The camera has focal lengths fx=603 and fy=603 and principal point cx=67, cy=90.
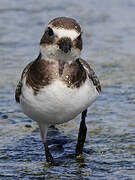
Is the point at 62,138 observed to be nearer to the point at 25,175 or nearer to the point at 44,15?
the point at 25,175

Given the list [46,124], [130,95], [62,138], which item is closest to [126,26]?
[130,95]

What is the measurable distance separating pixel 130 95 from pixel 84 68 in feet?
9.83

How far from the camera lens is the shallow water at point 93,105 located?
8.45 metres

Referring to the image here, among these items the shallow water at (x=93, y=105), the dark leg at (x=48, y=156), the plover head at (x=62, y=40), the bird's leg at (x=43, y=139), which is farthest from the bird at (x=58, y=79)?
the shallow water at (x=93, y=105)

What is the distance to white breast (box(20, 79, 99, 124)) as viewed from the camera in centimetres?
764

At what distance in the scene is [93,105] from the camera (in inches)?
→ 426

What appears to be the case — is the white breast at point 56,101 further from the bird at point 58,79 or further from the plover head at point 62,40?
the plover head at point 62,40

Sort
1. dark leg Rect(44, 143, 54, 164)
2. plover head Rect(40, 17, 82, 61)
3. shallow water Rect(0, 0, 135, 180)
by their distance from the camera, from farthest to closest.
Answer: dark leg Rect(44, 143, 54, 164) < shallow water Rect(0, 0, 135, 180) < plover head Rect(40, 17, 82, 61)

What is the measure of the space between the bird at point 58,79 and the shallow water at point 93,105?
0.94m

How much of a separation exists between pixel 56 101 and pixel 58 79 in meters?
0.28

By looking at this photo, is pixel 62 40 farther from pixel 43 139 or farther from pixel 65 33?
pixel 43 139

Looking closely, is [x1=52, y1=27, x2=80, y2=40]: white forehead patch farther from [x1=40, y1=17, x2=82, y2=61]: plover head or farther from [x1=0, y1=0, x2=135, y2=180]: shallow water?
[x1=0, y1=0, x2=135, y2=180]: shallow water

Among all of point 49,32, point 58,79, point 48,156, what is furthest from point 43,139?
point 49,32

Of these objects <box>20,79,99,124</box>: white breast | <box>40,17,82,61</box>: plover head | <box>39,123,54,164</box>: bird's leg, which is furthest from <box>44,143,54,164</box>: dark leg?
<box>40,17,82,61</box>: plover head
